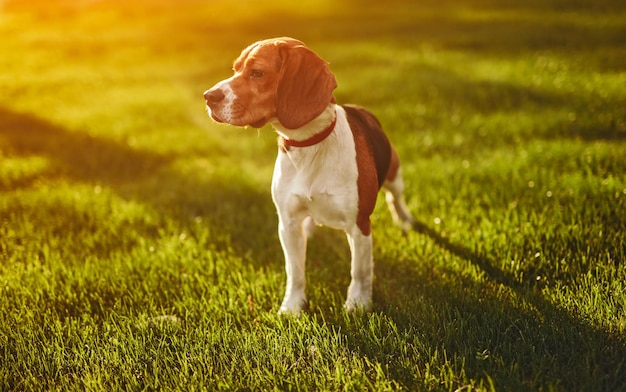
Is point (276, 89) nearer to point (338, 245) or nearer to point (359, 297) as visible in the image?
point (359, 297)

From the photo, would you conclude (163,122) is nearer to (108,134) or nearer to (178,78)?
(108,134)

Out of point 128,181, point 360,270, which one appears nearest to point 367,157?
point 360,270

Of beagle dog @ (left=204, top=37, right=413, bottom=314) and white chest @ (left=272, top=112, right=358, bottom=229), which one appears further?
white chest @ (left=272, top=112, right=358, bottom=229)

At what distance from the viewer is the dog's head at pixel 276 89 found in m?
3.13

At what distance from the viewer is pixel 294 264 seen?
3791mm

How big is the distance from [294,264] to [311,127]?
0.97 meters

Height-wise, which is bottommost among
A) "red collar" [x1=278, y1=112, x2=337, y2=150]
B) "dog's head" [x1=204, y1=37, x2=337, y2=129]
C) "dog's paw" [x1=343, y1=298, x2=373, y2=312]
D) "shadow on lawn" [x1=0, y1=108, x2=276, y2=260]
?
"shadow on lawn" [x1=0, y1=108, x2=276, y2=260]

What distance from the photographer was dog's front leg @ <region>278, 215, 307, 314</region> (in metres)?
3.73

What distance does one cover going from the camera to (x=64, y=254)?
4.68 m

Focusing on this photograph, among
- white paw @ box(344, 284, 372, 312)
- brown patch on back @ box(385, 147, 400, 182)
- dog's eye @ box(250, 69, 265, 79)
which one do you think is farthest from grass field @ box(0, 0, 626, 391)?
dog's eye @ box(250, 69, 265, 79)

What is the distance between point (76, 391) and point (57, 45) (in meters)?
16.7

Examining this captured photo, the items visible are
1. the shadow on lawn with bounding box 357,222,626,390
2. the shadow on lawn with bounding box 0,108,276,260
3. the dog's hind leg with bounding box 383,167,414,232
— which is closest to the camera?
the shadow on lawn with bounding box 357,222,626,390

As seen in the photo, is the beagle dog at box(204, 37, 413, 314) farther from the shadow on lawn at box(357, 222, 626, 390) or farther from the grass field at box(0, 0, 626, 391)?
the shadow on lawn at box(357, 222, 626, 390)

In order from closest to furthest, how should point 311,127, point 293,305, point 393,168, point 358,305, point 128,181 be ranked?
point 311,127 < point 358,305 < point 293,305 < point 393,168 < point 128,181
